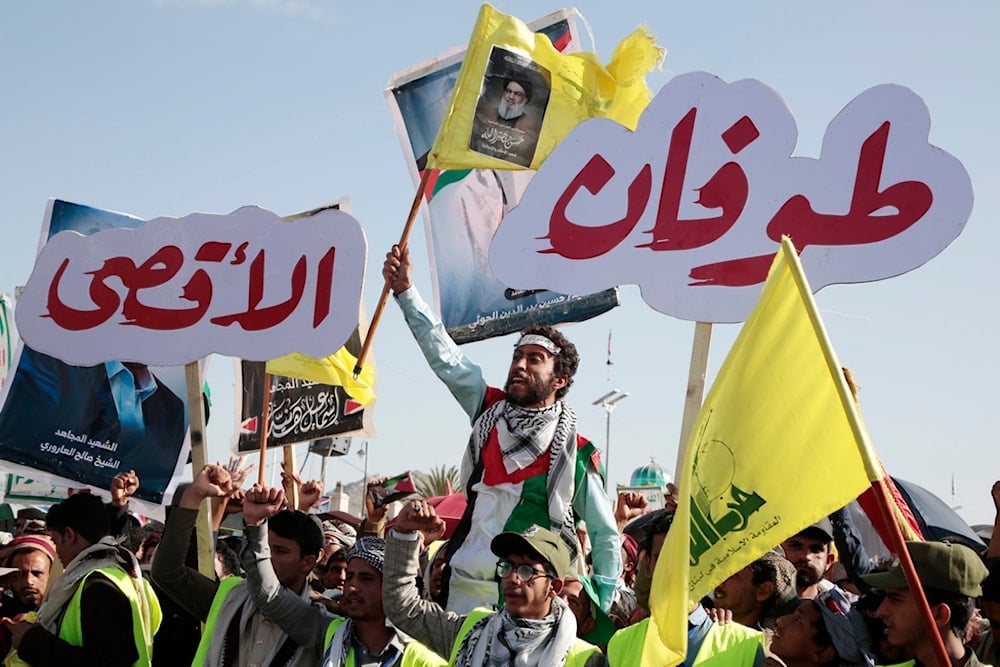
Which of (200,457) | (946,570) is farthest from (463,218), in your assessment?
(946,570)

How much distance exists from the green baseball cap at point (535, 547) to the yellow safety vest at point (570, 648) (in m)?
0.21

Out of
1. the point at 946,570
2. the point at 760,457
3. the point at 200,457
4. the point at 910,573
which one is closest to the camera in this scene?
the point at 910,573

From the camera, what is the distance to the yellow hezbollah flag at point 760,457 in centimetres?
335

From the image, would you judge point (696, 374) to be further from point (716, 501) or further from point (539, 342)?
point (716, 501)

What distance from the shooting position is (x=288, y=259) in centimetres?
636

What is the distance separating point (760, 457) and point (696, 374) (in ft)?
6.47

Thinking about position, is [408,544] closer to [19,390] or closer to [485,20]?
[485,20]

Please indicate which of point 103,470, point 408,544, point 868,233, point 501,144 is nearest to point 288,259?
point 501,144

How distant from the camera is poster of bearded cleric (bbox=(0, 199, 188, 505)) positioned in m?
9.29

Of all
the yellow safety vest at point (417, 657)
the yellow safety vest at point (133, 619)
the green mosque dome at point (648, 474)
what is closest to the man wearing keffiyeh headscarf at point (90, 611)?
the yellow safety vest at point (133, 619)

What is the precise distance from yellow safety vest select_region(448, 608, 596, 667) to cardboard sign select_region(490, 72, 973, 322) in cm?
161

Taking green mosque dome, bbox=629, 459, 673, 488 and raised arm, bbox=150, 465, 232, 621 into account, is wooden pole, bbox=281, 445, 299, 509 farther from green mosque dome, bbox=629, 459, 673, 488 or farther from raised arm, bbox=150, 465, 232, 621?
green mosque dome, bbox=629, 459, 673, 488

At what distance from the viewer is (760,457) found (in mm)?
3418

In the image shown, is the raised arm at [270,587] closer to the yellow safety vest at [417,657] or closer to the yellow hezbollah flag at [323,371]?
the yellow safety vest at [417,657]
